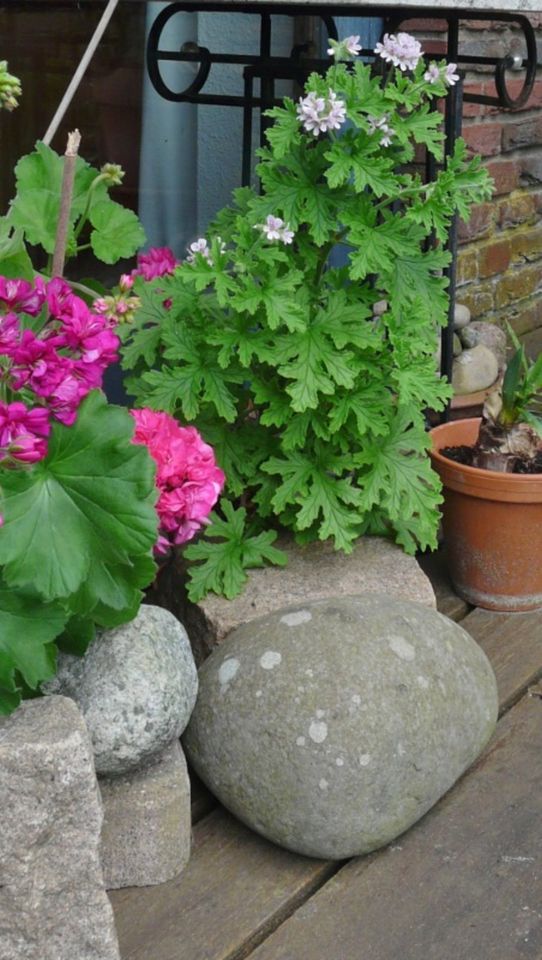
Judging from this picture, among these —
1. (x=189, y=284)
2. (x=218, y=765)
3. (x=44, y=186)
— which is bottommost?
(x=218, y=765)

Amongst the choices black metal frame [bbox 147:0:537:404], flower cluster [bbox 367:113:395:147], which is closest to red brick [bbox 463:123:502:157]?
black metal frame [bbox 147:0:537:404]

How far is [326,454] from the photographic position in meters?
2.38

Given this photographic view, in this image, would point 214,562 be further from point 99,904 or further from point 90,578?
point 99,904

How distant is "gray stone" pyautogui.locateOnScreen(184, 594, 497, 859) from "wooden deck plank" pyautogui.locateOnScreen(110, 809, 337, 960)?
0.05 meters

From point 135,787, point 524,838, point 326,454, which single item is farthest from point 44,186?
point 524,838

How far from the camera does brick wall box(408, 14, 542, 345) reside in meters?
3.73

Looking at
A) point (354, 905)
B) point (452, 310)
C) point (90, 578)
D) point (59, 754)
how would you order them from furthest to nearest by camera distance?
point (452, 310), point (354, 905), point (90, 578), point (59, 754)

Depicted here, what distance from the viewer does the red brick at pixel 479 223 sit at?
12.4 ft

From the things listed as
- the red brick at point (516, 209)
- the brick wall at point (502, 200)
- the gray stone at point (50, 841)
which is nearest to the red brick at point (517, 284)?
the brick wall at point (502, 200)

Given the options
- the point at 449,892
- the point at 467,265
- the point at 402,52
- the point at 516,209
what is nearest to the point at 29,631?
the point at 449,892

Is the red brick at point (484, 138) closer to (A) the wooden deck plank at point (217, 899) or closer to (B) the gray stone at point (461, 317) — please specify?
(B) the gray stone at point (461, 317)

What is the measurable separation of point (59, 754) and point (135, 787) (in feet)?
1.17

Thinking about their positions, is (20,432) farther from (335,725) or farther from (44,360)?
(335,725)

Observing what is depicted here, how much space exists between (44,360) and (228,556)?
819 millimetres
